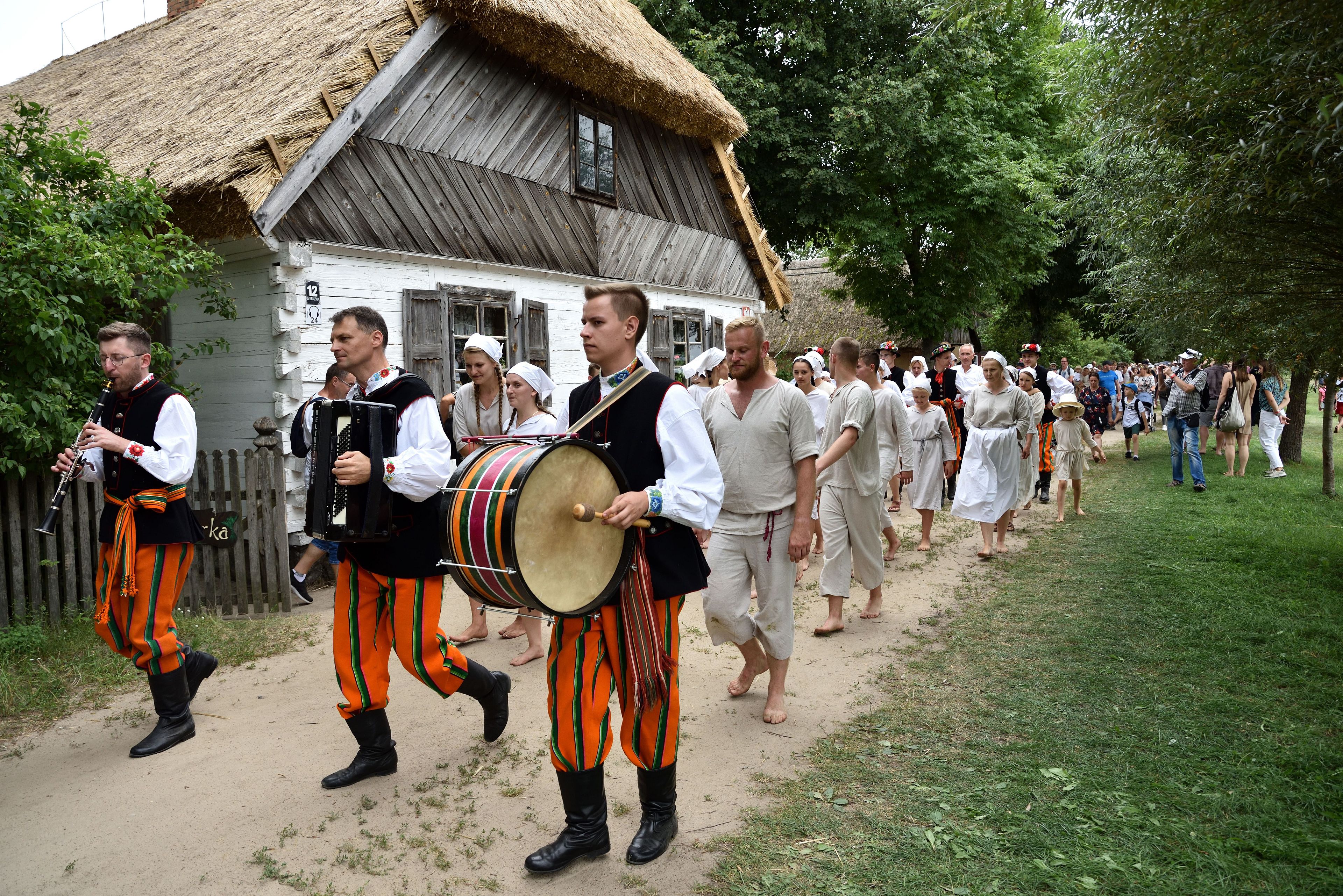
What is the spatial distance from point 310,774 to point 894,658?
11.7 feet

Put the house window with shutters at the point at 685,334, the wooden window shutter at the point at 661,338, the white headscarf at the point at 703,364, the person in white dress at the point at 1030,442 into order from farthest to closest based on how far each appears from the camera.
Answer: the house window with shutters at the point at 685,334 < the wooden window shutter at the point at 661,338 < the person in white dress at the point at 1030,442 < the white headscarf at the point at 703,364

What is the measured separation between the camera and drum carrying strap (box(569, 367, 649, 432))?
3213 millimetres

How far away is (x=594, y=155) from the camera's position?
38.5 ft

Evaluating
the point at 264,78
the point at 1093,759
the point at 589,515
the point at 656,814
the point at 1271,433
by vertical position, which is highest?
the point at 264,78

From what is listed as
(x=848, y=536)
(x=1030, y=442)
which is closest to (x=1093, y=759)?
(x=848, y=536)

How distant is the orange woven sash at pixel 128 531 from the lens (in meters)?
4.17

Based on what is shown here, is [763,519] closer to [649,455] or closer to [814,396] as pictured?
[649,455]

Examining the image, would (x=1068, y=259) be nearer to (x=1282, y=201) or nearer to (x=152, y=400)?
(x=1282, y=201)

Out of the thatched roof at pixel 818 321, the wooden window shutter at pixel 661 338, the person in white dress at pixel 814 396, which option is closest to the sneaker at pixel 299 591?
the person in white dress at pixel 814 396

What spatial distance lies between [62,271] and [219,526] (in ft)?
7.25

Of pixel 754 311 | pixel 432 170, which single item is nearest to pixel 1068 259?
pixel 754 311

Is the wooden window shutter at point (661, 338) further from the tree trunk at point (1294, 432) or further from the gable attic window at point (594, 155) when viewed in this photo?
the tree trunk at point (1294, 432)

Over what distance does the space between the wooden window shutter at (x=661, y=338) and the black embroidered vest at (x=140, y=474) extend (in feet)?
30.0

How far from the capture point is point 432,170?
368 inches
